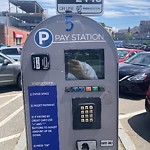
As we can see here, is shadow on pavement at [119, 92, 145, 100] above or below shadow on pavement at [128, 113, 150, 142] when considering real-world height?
above

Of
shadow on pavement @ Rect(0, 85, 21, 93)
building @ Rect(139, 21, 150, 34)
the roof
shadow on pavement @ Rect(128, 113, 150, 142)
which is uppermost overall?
the roof

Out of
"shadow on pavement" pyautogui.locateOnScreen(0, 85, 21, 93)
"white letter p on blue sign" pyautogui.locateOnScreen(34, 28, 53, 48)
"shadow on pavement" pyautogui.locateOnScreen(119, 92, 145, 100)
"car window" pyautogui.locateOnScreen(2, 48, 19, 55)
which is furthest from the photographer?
"car window" pyautogui.locateOnScreen(2, 48, 19, 55)

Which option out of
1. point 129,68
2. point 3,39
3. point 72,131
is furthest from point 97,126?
point 3,39

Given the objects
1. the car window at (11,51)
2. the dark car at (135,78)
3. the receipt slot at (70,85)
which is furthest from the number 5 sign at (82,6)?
the car window at (11,51)

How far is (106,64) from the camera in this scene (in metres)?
2.35

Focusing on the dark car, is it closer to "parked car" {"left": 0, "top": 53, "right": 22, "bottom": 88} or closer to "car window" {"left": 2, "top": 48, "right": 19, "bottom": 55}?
"parked car" {"left": 0, "top": 53, "right": 22, "bottom": 88}

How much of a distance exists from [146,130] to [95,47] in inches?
109

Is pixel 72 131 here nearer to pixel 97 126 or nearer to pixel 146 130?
pixel 97 126

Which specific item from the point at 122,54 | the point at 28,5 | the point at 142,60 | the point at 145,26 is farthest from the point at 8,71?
the point at 145,26

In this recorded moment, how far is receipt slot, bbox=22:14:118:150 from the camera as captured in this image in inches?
91.4

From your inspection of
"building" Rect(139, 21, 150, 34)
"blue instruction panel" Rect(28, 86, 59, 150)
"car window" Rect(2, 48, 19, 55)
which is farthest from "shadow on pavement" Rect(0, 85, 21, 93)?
"building" Rect(139, 21, 150, 34)

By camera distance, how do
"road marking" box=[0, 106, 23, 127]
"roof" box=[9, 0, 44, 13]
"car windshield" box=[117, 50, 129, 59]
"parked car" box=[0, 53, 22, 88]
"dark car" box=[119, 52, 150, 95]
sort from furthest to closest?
"roof" box=[9, 0, 44, 13] → "car windshield" box=[117, 50, 129, 59] → "parked car" box=[0, 53, 22, 88] → "dark car" box=[119, 52, 150, 95] → "road marking" box=[0, 106, 23, 127]

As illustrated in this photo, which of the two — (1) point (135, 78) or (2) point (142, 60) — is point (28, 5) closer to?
(2) point (142, 60)

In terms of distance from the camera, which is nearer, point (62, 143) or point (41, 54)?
point (41, 54)
